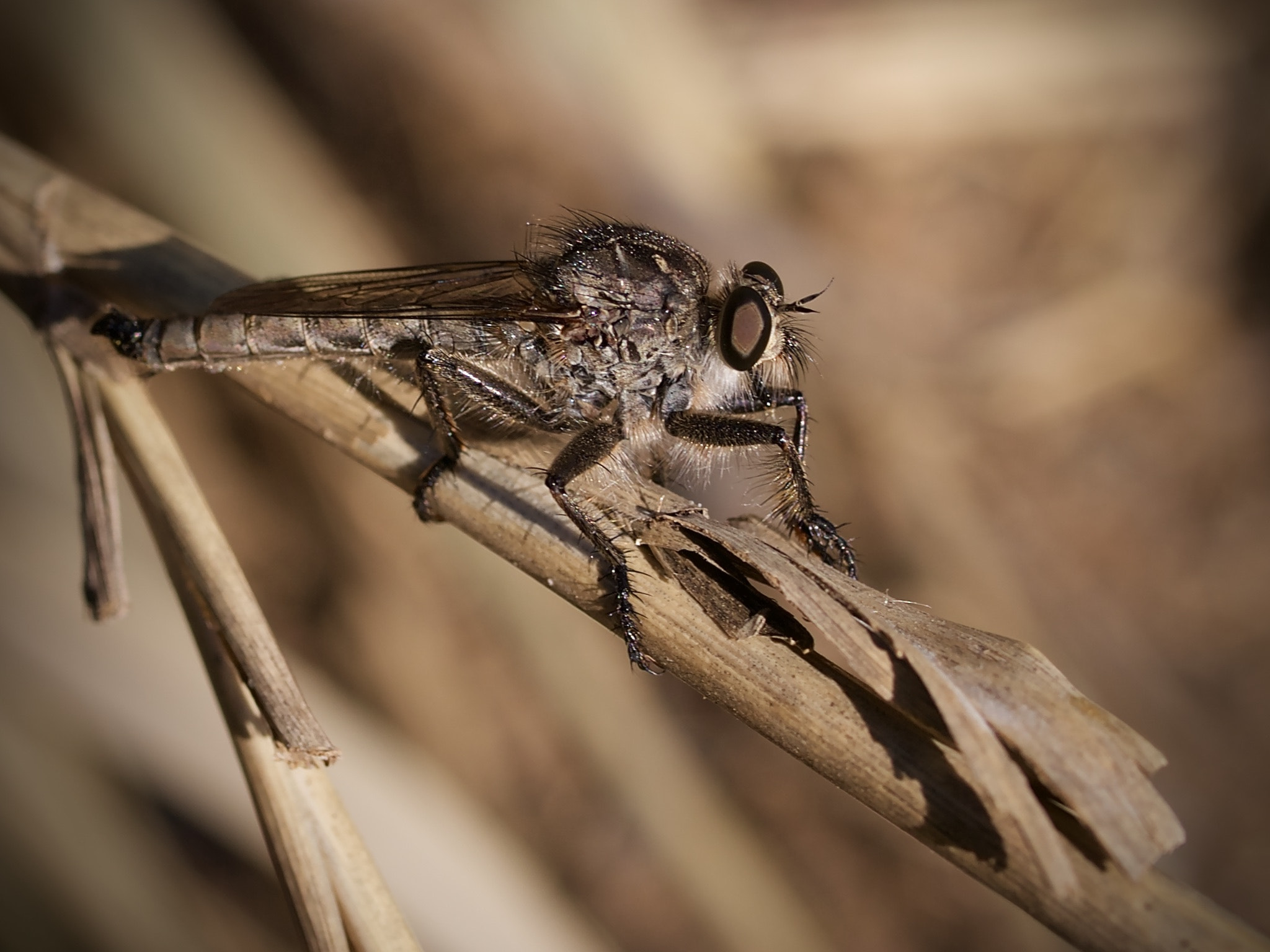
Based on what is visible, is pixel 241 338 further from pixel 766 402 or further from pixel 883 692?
pixel 883 692

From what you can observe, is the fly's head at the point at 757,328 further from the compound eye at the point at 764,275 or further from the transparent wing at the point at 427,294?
the transparent wing at the point at 427,294

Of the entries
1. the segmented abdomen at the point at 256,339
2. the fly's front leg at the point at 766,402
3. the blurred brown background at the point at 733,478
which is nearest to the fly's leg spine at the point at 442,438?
the segmented abdomen at the point at 256,339

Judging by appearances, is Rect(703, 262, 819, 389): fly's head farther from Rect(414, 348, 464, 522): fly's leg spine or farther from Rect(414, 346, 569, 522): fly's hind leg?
Rect(414, 348, 464, 522): fly's leg spine

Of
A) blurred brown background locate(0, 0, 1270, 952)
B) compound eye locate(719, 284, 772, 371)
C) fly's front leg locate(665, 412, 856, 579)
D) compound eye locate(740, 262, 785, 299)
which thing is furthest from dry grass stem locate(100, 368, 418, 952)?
compound eye locate(740, 262, 785, 299)

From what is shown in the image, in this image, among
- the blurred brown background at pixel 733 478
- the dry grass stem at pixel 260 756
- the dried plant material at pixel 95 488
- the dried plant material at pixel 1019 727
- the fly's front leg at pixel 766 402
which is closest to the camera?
the dried plant material at pixel 1019 727

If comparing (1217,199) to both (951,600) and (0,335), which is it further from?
(0,335)

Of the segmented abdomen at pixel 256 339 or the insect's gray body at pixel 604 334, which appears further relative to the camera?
the insect's gray body at pixel 604 334
